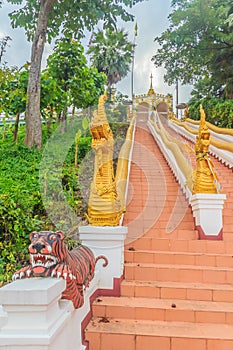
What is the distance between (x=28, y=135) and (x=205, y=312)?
25.0 feet

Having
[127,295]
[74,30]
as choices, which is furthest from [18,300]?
[74,30]

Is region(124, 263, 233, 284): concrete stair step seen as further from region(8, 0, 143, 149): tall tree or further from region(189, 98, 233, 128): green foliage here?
region(189, 98, 233, 128): green foliage

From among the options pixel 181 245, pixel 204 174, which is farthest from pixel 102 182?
pixel 204 174

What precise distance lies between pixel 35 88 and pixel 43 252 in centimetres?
799

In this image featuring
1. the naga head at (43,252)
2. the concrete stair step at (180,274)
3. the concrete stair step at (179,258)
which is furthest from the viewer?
the concrete stair step at (179,258)

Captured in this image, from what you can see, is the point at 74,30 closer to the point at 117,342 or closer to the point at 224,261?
the point at 224,261

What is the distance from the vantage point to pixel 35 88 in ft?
29.5

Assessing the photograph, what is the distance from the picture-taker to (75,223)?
481 centimetres

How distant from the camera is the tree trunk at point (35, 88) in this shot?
8.98 metres

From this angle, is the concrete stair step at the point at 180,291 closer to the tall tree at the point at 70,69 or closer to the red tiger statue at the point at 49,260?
the red tiger statue at the point at 49,260

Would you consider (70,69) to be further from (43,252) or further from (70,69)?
(43,252)

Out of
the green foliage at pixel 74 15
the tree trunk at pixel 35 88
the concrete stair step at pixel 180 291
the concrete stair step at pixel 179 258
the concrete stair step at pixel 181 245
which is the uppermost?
the green foliage at pixel 74 15

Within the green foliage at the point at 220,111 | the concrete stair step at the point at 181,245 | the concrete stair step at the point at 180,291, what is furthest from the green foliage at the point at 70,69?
the concrete stair step at the point at 180,291

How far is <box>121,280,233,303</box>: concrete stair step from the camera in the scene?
10.4ft
